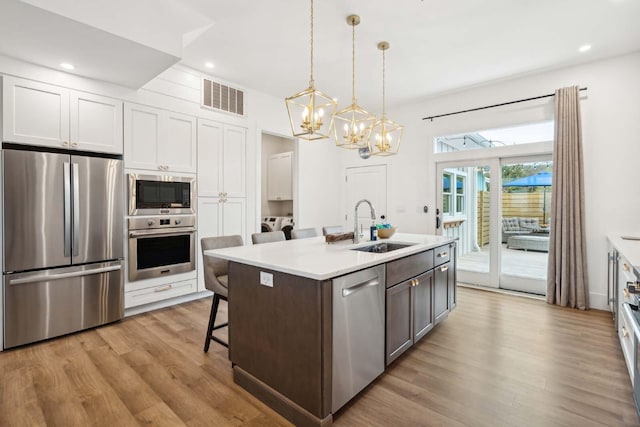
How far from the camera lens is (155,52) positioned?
271cm

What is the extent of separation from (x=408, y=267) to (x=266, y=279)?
110 cm

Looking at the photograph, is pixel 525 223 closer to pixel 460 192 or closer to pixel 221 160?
pixel 460 192

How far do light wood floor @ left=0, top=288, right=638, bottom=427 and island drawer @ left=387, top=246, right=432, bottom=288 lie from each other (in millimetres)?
689

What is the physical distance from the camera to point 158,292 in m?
3.64

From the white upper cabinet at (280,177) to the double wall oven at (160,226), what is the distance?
6.89 feet

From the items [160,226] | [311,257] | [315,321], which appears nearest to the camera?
[315,321]

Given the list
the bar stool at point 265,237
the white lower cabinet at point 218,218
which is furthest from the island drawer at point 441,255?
the white lower cabinet at point 218,218

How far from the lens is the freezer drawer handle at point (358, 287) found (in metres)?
1.75

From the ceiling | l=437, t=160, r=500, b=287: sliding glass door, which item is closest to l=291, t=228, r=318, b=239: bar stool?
the ceiling

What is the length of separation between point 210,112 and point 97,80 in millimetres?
1260

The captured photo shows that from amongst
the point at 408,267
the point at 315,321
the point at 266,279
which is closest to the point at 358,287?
the point at 315,321

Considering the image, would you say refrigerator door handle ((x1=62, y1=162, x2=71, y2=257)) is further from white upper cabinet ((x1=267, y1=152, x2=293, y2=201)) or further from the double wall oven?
white upper cabinet ((x1=267, y1=152, x2=293, y2=201))

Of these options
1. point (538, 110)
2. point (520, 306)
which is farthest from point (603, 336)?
point (538, 110)

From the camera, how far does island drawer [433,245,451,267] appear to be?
9.25 ft
